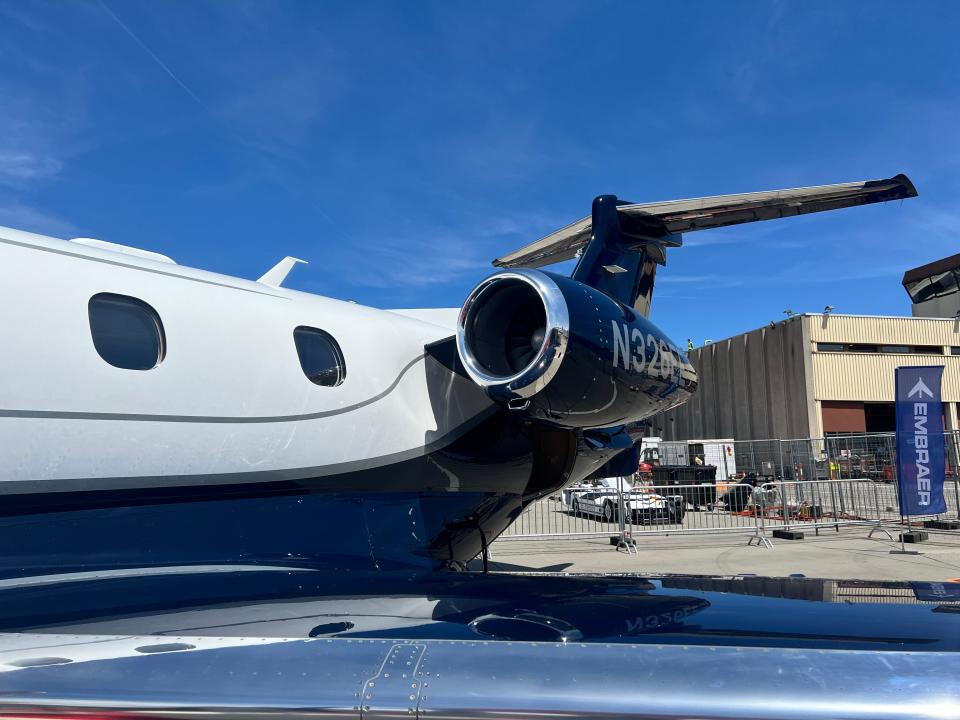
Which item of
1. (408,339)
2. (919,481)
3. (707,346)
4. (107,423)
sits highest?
(707,346)

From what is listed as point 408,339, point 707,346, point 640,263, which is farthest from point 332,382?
point 707,346

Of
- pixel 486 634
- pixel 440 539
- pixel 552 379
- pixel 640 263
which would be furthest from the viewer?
pixel 640 263

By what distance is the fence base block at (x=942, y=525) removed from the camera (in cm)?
1439

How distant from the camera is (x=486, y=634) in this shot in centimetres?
260

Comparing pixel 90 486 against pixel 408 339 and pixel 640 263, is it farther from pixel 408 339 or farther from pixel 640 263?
pixel 640 263

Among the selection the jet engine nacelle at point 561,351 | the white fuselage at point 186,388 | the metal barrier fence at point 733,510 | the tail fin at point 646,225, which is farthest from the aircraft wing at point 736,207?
the metal barrier fence at point 733,510

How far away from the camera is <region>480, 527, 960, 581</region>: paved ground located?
10.1 m

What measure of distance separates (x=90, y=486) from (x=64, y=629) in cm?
60

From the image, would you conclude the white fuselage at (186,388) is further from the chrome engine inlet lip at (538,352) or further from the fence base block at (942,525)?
the fence base block at (942,525)

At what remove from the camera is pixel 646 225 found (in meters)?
6.73

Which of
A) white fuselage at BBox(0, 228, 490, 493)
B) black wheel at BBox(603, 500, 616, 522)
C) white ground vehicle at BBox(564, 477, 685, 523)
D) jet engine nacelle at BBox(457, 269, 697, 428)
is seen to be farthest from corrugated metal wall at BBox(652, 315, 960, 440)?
white fuselage at BBox(0, 228, 490, 493)

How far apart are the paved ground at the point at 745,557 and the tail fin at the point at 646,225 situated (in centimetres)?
426

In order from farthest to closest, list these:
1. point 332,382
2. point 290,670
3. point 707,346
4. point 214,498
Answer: point 707,346
point 332,382
point 214,498
point 290,670

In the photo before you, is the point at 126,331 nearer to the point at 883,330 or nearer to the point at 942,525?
the point at 942,525
